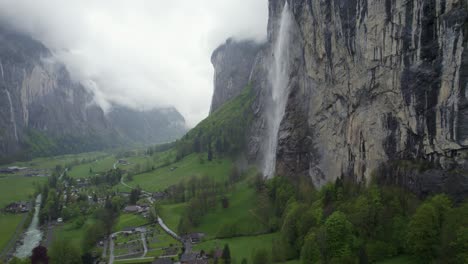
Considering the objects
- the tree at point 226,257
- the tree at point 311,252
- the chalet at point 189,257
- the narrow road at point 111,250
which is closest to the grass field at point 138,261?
the narrow road at point 111,250

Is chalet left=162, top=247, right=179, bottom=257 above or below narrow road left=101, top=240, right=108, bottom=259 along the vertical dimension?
above

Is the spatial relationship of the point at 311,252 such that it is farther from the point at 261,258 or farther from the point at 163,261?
the point at 163,261

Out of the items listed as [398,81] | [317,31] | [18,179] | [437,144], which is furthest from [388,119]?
[18,179]

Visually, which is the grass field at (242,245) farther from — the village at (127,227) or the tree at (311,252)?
the tree at (311,252)

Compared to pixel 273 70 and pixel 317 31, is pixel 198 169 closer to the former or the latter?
pixel 273 70

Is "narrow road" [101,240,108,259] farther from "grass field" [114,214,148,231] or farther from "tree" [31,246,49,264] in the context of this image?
"tree" [31,246,49,264]

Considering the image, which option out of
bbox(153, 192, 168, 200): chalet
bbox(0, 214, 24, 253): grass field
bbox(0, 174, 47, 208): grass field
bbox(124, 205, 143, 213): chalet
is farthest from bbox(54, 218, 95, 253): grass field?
bbox(0, 174, 47, 208): grass field
